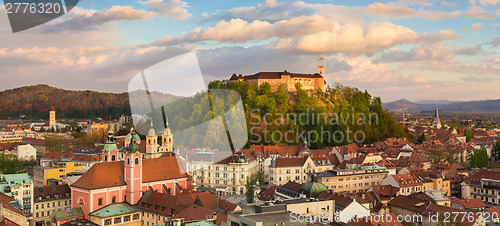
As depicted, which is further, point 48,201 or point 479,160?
point 479,160

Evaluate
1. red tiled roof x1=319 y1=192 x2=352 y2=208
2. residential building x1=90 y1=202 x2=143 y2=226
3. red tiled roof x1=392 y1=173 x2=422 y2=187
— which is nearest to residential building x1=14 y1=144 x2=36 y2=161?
residential building x1=90 y1=202 x2=143 y2=226

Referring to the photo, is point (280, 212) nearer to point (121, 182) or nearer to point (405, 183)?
point (121, 182)

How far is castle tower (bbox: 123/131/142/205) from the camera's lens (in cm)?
2791

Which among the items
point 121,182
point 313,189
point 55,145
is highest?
point 121,182

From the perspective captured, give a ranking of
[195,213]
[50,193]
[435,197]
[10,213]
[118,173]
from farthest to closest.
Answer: [435,197] < [50,193] < [118,173] < [195,213] < [10,213]

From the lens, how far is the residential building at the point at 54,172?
131ft

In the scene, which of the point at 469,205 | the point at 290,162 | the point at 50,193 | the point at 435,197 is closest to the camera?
the point at 469,205

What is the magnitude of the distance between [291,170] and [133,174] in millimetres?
15283

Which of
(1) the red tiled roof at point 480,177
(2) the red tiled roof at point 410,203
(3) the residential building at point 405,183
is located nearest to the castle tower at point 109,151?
(2) the red tiled roof at point 410,203

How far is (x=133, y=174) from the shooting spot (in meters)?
28.0

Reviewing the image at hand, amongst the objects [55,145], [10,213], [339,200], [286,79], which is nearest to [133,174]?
[10,213]

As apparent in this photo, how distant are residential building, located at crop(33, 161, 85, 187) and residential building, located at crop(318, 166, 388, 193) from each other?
20231 millimetres

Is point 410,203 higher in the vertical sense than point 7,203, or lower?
lower

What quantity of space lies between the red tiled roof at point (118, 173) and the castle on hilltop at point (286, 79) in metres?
34.1
